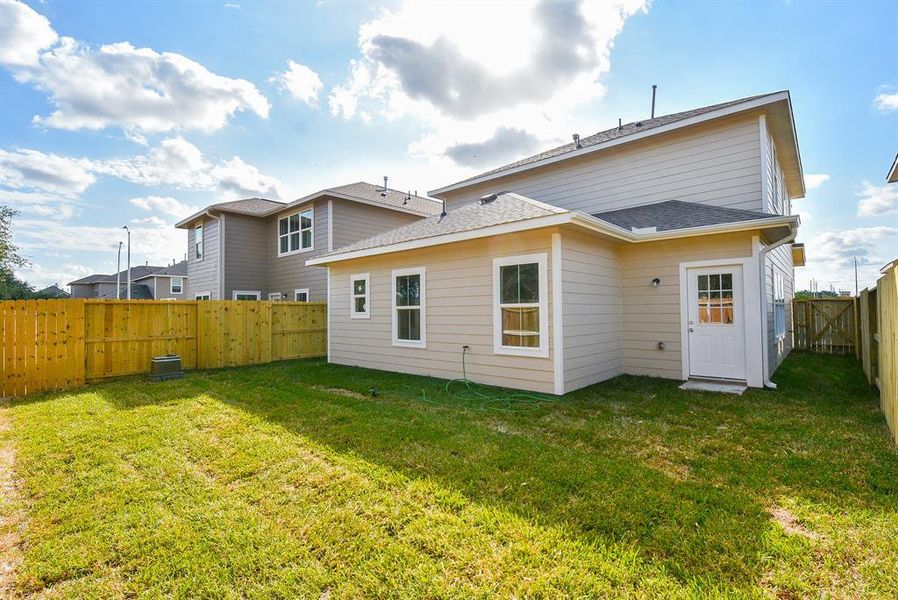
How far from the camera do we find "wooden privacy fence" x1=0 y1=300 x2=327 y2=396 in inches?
274

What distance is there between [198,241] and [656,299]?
17487 mm

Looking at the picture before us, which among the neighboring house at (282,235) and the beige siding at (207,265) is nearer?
the neighboring house at (282,235)

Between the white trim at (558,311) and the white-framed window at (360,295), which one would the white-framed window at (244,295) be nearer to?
the white-framed window at (360,295)

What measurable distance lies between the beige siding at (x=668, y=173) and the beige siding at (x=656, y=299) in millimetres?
1649

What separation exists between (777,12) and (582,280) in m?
6.45

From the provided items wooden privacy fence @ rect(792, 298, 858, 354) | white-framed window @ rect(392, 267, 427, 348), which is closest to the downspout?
white-framed window @ rect(392, 267, 427, 348)

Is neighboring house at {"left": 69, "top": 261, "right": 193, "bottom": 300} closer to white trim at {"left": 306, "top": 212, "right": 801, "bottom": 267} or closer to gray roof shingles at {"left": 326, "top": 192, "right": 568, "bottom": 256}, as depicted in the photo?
gray roof shingles at {"left": 326, "top": 192, "right": 568, "bottom": 256}

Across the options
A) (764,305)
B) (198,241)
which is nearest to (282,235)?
(198,241)

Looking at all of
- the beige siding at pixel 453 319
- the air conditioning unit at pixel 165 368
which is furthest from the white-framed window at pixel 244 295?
the beige siding at pixel 453 319

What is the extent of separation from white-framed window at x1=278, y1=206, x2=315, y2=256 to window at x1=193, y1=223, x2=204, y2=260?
3930 mm

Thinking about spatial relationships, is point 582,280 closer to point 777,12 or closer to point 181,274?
point 777,12

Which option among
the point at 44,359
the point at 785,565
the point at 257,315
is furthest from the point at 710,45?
the point at 44,359

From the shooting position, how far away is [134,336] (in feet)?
27.8

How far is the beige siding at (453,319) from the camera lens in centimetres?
650
